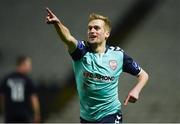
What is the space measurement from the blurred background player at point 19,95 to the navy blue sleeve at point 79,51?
4.38 metres

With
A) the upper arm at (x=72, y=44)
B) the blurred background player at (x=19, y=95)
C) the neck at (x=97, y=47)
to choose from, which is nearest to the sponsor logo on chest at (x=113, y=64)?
the neck at (x=97, y=47)

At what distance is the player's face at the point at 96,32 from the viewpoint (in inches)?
244

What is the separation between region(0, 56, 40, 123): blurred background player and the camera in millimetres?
10555

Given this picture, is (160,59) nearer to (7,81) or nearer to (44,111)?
(44,111)

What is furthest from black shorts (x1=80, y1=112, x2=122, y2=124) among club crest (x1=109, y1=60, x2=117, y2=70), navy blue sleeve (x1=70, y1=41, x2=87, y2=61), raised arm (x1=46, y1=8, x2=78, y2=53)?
raised arm (x1=46, y1=8, x2=78, y2=53)

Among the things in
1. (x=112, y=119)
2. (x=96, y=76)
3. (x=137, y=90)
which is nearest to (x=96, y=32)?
(x=96, y=76)

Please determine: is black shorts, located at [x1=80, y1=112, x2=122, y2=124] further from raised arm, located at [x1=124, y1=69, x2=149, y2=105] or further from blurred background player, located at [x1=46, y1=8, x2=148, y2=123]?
raised arm, located at [x1=124, y1=69, x2=149, y2=105]

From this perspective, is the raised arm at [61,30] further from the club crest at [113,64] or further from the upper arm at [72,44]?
the club crest at [113,64]

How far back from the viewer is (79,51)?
618 centimetres

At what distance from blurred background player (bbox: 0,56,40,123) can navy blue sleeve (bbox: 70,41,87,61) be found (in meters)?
4.38

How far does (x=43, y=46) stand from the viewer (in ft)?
43.1

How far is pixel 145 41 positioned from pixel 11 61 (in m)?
2.71

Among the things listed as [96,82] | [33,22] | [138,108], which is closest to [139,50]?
[138,108]

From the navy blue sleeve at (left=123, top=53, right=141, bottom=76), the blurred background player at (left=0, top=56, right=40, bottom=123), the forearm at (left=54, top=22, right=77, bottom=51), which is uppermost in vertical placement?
the forearm at (left=54, top=22, right=77, bottom=51)
